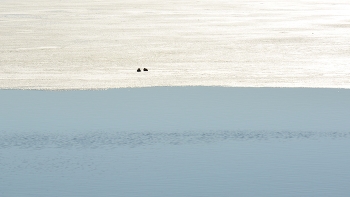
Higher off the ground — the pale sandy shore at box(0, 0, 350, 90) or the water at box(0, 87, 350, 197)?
the water at box(0, 87, 350, 197)

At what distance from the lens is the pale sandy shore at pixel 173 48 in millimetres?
18781

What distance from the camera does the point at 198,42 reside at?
26.2m

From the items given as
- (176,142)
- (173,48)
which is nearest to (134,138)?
(176,142)

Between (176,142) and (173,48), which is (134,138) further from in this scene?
(173,48)

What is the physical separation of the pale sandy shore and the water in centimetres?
131

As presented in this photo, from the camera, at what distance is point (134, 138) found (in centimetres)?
1314

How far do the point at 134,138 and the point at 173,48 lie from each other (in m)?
11.5

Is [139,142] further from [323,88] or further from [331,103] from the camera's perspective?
[323,88]

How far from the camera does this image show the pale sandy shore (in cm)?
1878

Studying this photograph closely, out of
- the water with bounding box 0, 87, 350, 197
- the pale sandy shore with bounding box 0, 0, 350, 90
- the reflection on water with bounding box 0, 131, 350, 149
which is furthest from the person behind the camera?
the pale sandy shore with bounding box 0, 0, 350, 90

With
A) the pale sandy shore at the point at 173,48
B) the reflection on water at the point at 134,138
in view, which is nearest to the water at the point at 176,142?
the reflection on water at the point at 134,138

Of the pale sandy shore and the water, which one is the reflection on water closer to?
the water

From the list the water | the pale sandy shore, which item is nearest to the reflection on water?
the water

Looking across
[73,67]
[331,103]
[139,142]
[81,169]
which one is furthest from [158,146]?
[73,67]
